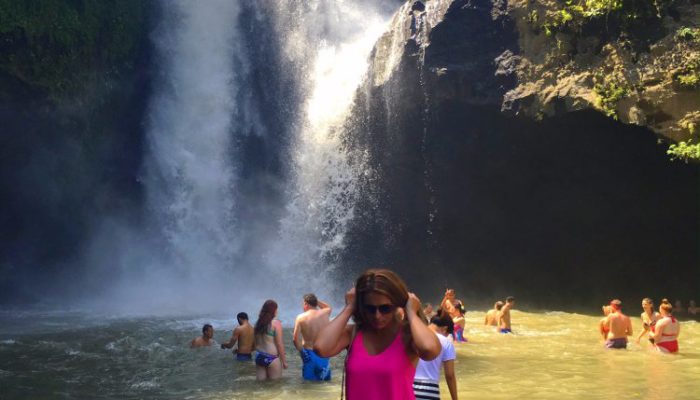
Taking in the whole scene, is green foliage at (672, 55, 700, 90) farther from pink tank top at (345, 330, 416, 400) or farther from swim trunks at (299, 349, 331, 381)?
pink tank top at (345, 330, 416, 400)

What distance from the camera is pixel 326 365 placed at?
9156 mm

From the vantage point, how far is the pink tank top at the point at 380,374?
10.1ft

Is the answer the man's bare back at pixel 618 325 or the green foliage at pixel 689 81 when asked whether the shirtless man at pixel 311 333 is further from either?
the green foliage at pixel 689 81

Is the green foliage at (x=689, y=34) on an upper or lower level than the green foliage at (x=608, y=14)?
lower

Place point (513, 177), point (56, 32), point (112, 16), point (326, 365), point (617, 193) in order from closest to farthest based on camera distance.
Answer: point (326, 365)
point (617, 193)
point (513, 177)
point (56, 32)
point (112, 16)

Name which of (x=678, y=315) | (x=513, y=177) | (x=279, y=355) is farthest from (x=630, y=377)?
(x=513, y=177)

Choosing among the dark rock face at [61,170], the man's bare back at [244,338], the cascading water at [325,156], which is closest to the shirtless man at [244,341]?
the man's bare back at [244,338]

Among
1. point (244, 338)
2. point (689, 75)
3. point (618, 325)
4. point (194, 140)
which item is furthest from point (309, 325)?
point (194, 140)

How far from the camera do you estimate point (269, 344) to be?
926 centimetres

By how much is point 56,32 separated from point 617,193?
1735 centimetres

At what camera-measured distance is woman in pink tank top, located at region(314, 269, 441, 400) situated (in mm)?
3082

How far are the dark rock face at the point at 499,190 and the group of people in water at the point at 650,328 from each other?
247 inches

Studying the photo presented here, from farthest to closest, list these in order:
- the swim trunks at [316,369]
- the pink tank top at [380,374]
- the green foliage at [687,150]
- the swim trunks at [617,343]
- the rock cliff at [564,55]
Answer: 1. the rock cliff at [564,55]
2. the green foliage at [687,150]
3. the swim trunks at [617,343]
4. the swim trunks at [316,369]
5. the pink tank top at [380,374]

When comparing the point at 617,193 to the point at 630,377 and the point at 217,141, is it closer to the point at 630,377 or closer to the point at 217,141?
the point at 630,377
